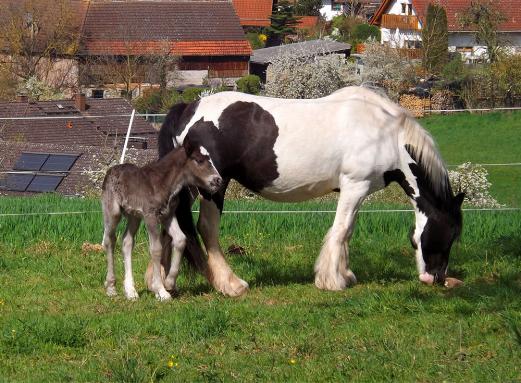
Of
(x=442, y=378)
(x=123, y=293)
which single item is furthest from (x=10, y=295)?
(x=442, y=378)

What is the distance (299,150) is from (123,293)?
1.93 metres

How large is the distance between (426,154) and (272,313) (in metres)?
2.28

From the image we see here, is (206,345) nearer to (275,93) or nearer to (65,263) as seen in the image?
(65,263)

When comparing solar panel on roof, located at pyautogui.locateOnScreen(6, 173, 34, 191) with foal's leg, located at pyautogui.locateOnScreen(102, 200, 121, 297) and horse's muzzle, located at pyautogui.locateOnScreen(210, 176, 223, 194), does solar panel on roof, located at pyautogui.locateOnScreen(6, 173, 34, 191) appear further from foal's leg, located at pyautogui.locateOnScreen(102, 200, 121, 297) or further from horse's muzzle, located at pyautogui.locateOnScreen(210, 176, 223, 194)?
horse's muzzle, located at pyautogui.locateOnScreen(210, 176, 223, 194)

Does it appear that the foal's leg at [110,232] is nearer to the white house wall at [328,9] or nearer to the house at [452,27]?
the house at [452,27]

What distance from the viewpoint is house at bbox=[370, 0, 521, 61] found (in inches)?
2670

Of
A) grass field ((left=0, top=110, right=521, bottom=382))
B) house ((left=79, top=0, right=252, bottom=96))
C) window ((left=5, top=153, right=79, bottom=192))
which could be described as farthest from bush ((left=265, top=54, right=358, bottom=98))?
grass field ((left=0, top=110, right=521, bottom=382))

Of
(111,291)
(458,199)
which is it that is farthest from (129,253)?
(458,199)

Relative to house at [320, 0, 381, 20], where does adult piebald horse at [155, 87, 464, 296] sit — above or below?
above

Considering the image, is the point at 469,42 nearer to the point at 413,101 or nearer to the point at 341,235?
the point at 413,101

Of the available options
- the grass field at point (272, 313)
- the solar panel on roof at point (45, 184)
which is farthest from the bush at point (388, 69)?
the grass field at point (272, 313)

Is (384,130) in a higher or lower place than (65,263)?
higher

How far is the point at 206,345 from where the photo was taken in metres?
7.29

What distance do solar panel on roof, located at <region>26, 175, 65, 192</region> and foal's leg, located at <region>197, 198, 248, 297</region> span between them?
16780 millimetres
